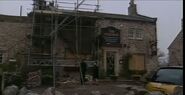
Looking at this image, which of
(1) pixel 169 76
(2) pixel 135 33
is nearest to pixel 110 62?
→ (2) pixel 135 33

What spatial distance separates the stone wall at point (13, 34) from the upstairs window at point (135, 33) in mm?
7122

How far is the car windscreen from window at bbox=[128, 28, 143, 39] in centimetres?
1373

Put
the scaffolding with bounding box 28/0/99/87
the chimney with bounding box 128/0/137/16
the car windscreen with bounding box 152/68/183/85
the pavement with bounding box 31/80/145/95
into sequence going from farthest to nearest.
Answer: the chimney with bounding box 128/0/137/16 < the scaffolding with bounding box 28/0/99/87 < the pavement with bounding box 31/80/145/95 < the car windscreen with bounding box 152/68/183/85

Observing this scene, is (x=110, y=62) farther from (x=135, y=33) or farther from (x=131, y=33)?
(x=135, y=33)

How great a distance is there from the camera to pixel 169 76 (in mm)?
13773

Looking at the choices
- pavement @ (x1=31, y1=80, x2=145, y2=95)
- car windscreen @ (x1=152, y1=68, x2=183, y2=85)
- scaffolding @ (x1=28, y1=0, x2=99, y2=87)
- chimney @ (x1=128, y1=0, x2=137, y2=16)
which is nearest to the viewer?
car windscreen @ (x1=152, y1=68, x2=183, y2=85)

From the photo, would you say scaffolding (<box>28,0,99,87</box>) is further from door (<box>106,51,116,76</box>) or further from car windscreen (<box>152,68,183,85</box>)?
car windscreen (<box>152,68,183,85</box>)

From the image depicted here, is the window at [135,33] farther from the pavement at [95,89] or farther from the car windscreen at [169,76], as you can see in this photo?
the car windscreen at [169,76]

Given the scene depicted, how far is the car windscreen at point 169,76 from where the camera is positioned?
13.5 m

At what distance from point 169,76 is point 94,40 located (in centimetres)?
1278

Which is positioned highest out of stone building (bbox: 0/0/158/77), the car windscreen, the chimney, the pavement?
the chimney

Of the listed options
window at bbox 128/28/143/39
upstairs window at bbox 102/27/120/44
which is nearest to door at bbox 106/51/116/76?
upstairs window at bbox 102/27/120/44

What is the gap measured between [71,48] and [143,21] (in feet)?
19.8

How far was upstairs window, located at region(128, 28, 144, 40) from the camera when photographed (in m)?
27.9
